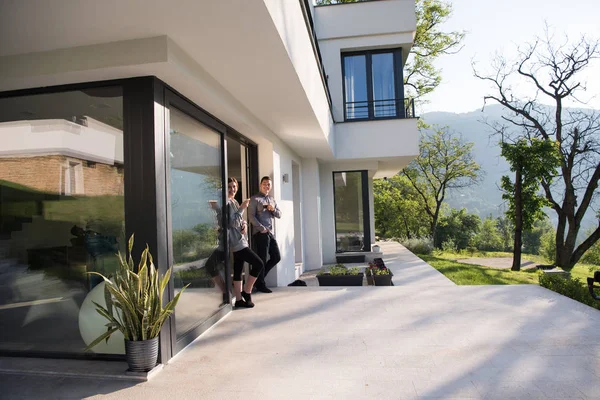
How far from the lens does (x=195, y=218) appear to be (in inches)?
156

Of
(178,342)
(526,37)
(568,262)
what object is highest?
(526,37)

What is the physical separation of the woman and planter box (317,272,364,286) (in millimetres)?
2089

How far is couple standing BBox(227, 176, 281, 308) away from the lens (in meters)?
4.77

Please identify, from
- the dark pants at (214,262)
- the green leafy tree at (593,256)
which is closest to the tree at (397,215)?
the green leafy tree at (593,256)

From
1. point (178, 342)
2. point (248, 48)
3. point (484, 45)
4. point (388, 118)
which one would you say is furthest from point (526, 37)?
point (178, 342)

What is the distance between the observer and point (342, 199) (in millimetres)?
11539

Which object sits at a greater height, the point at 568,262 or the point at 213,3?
→ the point at 213,3

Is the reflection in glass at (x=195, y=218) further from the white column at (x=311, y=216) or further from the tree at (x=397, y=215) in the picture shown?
the tree at (x=397, y=215)

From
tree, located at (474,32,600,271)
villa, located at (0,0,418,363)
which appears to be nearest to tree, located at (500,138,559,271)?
tree, located at (474,32,600,271)

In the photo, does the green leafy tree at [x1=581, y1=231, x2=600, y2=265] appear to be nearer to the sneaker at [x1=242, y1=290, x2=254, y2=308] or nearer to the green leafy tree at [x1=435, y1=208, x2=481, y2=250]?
the green leafy tree at [x1=435, y1=208, x2=481, y2=250]

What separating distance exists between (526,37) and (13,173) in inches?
724

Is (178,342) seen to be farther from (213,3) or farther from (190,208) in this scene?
(213,3)

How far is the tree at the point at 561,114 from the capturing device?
50.6ft

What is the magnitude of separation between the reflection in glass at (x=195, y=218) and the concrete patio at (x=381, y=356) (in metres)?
0.35
